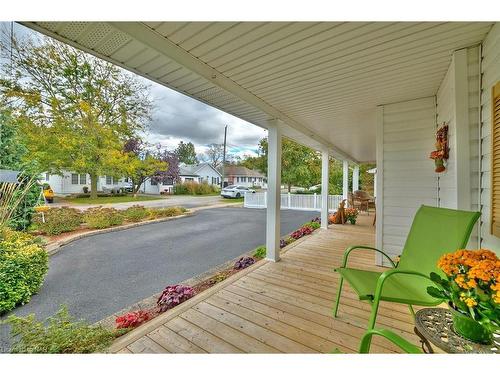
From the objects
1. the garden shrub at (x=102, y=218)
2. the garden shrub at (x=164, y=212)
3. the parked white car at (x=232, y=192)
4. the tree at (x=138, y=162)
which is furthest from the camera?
the parked white car at (x=232, y=192)

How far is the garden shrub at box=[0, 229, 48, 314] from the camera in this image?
218 cm

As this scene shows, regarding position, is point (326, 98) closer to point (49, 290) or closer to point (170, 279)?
point (170, 279)

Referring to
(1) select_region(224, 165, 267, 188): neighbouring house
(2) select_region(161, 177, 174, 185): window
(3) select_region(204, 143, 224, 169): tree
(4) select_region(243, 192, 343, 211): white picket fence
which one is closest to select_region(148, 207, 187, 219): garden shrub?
(4) select_region(243, 192, 343, 211): white picket fence

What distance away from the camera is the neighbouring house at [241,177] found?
25.6m

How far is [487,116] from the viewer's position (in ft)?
4.95

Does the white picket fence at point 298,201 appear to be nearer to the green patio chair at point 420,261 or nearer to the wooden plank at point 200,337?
the green patio chair at point 420,261

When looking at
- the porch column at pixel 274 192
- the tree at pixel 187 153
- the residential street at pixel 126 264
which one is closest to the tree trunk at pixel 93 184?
the residential street at pixel 126 264

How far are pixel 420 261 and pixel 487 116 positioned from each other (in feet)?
3.80

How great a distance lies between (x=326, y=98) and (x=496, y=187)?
1897 mm

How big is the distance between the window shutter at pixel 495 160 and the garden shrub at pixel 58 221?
6.59 m

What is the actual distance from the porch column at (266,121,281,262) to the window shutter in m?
2.19

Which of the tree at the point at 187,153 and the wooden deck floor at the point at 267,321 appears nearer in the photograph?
the wooden deck floor at the point at 267,321

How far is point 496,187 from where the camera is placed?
4.41 ft
